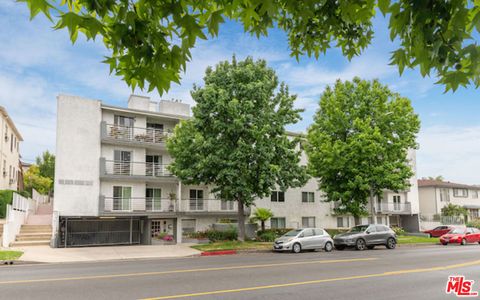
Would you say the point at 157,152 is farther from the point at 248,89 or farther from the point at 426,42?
the point at 426,42

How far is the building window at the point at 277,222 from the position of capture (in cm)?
3551

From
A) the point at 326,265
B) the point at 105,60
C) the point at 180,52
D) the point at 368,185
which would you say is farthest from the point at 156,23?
the point at 368,185

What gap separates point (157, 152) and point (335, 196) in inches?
581

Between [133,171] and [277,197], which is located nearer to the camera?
[133,171]

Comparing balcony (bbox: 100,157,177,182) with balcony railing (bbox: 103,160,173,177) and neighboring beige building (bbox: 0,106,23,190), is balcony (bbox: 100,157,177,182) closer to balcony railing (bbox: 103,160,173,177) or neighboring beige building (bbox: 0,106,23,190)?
balcony railing (bbox: 103,160,173,177)

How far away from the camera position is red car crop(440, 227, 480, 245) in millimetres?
31172

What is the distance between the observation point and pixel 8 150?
3600cm

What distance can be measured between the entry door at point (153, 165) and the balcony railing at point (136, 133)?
5.31 feet

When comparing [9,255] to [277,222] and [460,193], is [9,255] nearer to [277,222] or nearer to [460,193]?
[277,222]

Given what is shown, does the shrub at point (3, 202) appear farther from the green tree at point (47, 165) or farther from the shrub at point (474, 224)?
the shrub at point (474, 224)

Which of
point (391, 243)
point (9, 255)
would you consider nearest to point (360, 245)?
point (391, 243)

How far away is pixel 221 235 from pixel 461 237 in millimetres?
19651

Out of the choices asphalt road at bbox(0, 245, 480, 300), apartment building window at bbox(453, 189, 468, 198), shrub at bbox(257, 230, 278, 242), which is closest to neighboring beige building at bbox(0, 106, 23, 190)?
asphalt road at bbox(0, 245, 480, 300)

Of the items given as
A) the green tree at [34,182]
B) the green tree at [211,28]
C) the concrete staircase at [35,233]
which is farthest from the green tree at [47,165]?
the green tree at [211,28]
